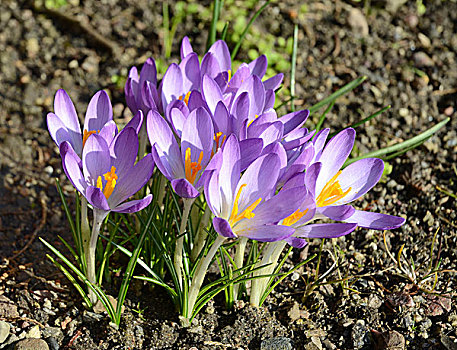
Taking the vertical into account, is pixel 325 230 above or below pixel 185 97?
below

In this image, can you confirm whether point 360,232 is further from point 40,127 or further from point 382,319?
point 40,127

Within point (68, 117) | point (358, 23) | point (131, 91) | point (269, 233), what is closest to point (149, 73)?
point (131, 91)

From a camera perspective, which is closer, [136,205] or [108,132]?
[136,205]

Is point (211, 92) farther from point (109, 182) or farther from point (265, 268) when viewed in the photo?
point (265, 268)

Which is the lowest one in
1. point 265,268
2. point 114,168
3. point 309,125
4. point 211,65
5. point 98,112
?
point 265,268

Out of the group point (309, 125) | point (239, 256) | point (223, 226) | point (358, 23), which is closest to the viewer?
point (223, 226)

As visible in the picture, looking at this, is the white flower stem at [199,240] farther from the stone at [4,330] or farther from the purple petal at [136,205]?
the stone at [4,330]

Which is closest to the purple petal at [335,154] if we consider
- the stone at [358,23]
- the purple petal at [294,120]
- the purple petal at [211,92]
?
the purple petal at [294,120]
